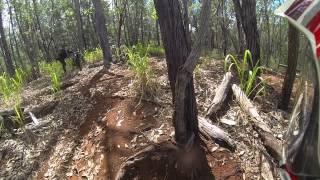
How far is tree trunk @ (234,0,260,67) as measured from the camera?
680 centimetres

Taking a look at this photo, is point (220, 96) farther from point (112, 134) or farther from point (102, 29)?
point (102, 29)

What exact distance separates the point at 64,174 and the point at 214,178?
2.18 m

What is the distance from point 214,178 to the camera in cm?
418

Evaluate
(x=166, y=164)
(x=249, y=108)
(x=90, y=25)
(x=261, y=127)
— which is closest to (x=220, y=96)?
(x=249, y=108)

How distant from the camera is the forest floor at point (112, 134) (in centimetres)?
453

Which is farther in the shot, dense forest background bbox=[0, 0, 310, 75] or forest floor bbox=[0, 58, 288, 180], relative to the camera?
dense forest background bbox=[0, 0, 310, 75]

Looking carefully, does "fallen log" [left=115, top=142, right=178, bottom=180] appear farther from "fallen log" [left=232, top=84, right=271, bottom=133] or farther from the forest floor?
"fallen log" [left=232, top=84, right=271, bottom=133]

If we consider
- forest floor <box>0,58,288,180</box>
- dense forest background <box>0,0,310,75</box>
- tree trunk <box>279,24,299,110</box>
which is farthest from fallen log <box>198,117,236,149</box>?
dense forest background <box>0,0,310,75</box>

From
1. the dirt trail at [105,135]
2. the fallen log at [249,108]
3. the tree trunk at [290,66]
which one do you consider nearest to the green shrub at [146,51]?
the dirt trail at [105,135]

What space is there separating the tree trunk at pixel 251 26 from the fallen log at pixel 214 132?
7.55 feet

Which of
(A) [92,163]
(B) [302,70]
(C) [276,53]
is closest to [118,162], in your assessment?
(A) [92,163]

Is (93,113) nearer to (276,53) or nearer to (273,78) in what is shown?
(273,78)

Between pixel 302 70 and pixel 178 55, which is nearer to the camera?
pixel 302 70

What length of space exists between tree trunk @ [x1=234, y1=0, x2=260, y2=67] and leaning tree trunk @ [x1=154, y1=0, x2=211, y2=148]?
284 centimetres
